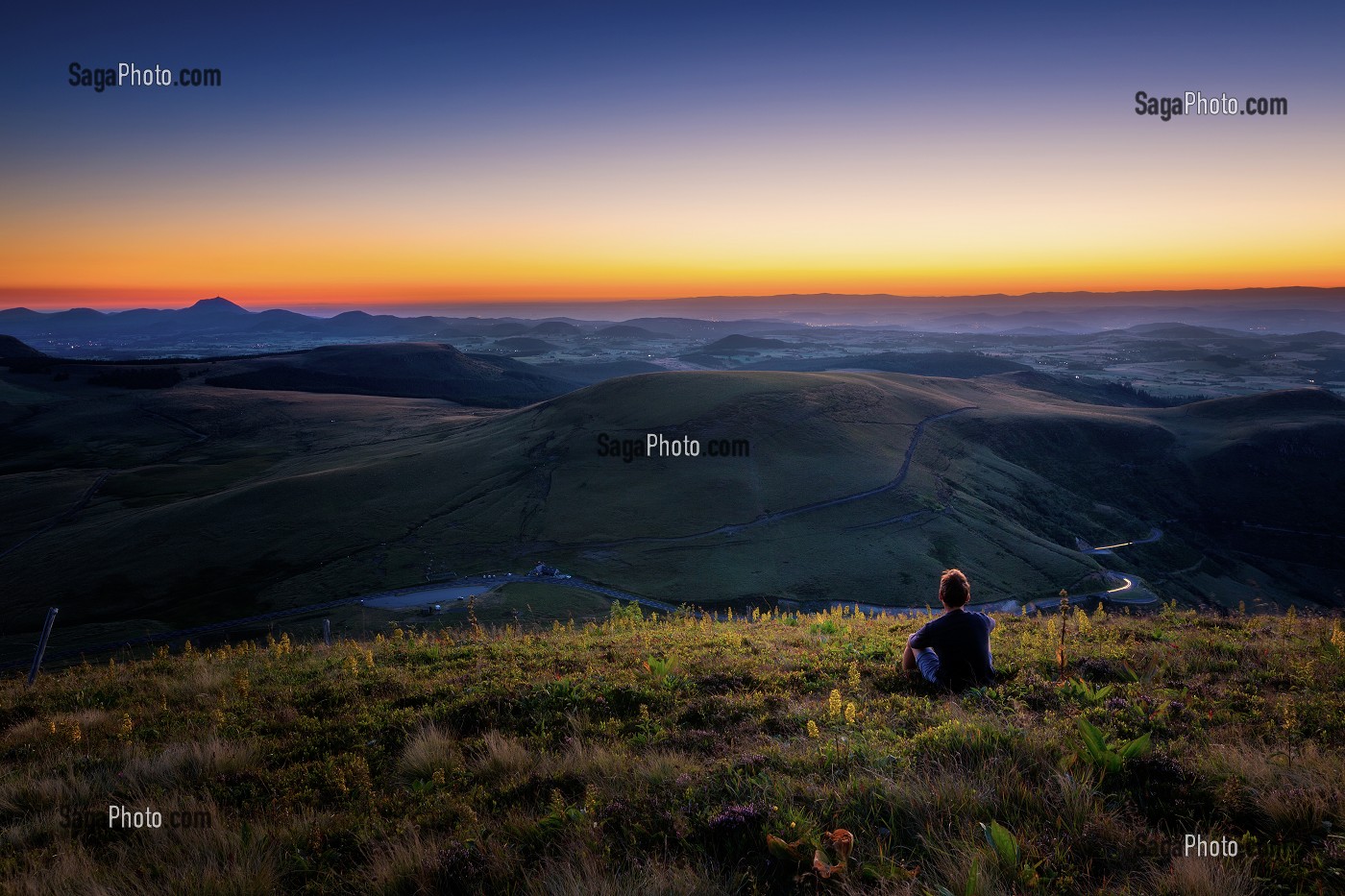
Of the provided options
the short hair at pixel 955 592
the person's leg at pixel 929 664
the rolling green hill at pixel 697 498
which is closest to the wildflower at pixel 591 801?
the person's leg at pixel 929 664

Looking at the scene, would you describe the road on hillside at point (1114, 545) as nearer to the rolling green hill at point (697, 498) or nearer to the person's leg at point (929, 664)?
the rolling green hill at point (697, 498)

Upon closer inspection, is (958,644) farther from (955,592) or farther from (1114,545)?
(1114,545)

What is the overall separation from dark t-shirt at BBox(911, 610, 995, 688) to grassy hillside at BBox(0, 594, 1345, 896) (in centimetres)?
42

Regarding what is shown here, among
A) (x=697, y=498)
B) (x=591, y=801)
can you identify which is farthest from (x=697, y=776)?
(x=697, y=498)

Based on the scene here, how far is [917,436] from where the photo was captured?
117562 mm

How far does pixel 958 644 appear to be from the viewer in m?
9.11

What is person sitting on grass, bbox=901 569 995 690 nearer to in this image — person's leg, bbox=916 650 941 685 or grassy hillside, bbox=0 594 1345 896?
person's leg, bbox=916 650 941 685

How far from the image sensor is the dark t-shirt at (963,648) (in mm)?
9055

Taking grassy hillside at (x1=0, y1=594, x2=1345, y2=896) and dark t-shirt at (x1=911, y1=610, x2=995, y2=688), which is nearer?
grassy hillside at (x1=0, y1=594, x2=1345, y2=896)

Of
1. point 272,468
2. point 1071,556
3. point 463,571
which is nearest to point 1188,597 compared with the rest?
point 1071,556

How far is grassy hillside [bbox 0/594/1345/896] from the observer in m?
4.61

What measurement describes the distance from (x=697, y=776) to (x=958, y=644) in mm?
5122

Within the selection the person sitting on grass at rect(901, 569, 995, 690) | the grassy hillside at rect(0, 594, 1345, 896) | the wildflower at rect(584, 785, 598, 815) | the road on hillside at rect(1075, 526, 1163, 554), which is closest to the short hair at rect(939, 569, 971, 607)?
the person sitting on grass at rect(901, 569, 995, 690)

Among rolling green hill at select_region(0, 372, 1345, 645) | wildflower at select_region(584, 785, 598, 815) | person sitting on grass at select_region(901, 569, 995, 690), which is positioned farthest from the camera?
rolling green hill at select_region(0, 372, 1345, 645)
